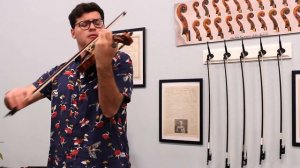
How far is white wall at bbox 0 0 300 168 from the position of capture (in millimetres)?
1849

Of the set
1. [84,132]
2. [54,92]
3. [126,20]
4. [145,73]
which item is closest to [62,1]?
[126,20]

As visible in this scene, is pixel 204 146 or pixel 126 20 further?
pixel 126 20

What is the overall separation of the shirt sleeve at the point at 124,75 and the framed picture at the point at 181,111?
2.04ft

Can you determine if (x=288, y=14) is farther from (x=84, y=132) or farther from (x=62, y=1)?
(x=62, y=1)

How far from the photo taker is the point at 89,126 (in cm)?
151

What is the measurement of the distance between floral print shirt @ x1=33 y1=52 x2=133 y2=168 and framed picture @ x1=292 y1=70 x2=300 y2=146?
81 centimetres

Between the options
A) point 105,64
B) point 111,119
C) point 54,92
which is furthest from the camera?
point 54,92

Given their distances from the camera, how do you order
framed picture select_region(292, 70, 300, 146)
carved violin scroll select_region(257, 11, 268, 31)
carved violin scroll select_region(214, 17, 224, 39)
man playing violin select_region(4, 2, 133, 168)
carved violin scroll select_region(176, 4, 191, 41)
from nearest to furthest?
man playing violin select_region(4, 2, 133, 168)
framed picture select_region(292, 70, 300, 146)
carved violin scroll select_region(257, 11, 268, 31)
carved violin scroll select_region(214, 17, 224, 39)
carved violin scroll select_region(176, 4, 191, 41)

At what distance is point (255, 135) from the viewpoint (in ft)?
6.12

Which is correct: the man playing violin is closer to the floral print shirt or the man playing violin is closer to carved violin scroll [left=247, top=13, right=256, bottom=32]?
the floral print shirt

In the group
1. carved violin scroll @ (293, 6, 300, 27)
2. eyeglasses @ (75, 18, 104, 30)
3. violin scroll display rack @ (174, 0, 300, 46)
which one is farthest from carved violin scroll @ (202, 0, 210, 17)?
eyeglasses @ (75, 18, 104, 30)

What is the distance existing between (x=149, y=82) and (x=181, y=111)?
275mm

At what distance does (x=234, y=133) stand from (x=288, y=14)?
0.65 meters

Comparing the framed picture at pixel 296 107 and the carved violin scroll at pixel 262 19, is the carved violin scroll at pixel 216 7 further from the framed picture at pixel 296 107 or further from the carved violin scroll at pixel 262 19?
the framed picture at pixel 296 107
